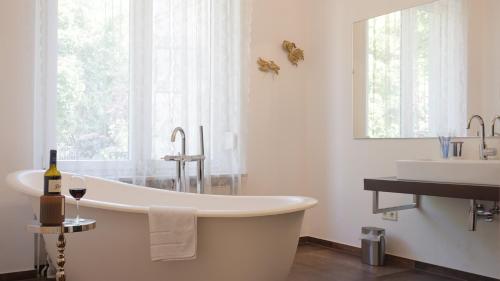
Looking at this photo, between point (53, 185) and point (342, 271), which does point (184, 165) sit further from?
point (53, 185)

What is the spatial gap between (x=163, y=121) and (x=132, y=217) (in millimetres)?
1190

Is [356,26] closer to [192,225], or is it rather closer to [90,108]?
[90,108]

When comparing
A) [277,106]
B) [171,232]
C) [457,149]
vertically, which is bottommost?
[171,232]

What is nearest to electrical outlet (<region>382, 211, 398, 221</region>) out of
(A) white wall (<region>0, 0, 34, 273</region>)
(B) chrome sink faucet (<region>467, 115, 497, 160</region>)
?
(B) chrome sink faucet (<region>467, 115, 497, 160</region>)

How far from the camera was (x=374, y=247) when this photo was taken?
3.37 m

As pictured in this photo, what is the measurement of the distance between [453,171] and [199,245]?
4.73ft

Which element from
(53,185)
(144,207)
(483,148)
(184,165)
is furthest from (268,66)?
(53,185)

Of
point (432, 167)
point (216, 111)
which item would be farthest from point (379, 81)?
point (216, 111)

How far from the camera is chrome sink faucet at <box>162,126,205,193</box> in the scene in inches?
122

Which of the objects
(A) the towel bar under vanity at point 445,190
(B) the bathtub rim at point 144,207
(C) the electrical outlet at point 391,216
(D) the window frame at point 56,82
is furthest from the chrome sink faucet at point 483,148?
(D) the window frame at point 56,82

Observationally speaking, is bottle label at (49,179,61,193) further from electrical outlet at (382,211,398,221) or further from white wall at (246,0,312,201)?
electrical outlet at (382,211,398,221)

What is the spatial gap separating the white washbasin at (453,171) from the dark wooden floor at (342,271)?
651 mm

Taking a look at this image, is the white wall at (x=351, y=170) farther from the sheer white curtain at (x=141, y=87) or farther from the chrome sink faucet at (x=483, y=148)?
the sheer white curtain at (x=141, y=87)

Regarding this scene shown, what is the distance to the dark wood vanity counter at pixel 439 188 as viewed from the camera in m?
2.42
